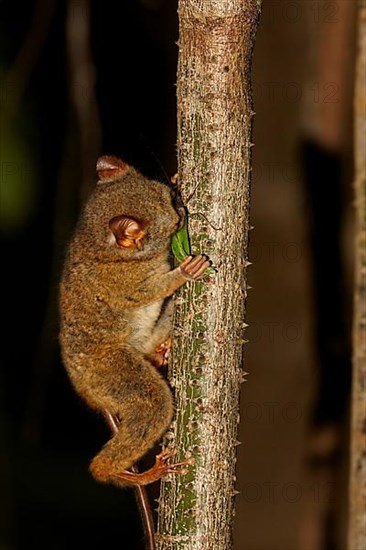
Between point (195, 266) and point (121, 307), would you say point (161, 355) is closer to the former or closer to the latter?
point (121, 307)

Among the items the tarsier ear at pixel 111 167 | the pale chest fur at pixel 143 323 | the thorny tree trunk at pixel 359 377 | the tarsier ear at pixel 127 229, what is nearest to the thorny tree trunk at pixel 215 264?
the tarsier ear at pixel 127 229

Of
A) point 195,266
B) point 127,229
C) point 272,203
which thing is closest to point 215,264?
point 195,266

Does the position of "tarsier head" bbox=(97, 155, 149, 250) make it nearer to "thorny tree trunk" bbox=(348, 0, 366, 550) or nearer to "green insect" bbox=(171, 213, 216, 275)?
"green insect" bbox=(171, 213, 216, 275)

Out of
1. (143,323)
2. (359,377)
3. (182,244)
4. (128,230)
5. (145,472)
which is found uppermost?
(128,230)

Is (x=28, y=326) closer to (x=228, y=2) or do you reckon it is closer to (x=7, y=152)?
(x=7, y=152)

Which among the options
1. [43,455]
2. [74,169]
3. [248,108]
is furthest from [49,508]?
[248,108]

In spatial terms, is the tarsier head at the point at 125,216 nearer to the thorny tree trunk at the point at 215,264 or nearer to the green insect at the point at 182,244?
the green insect at the point at 182,244

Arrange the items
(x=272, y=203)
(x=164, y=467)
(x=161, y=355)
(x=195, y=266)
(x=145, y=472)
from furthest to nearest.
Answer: (x=272, y=203) → (x=161, y=355) → (x=145, y=472) → (x=164, y=467) → (x=195, y=266)

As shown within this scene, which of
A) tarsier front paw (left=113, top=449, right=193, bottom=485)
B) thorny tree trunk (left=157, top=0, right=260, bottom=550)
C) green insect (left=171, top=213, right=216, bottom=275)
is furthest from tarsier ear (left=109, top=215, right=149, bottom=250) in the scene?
tarsier front paw (left=113, top=449, right=193, bottom=485)
